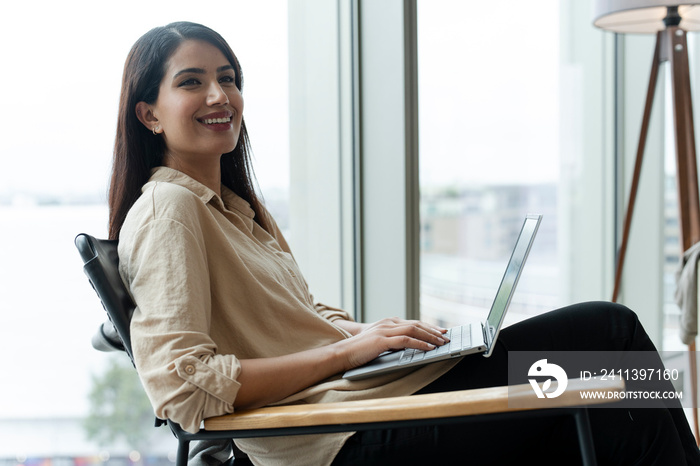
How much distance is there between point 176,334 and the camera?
101cm

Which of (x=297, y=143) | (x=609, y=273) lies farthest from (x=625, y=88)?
(x=297, y=143)

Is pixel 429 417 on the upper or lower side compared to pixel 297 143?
lower

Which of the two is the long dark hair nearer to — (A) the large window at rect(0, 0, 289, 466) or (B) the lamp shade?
(A) the large window at rect(0, 0, 289, 466)

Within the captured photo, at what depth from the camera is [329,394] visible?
118 cm

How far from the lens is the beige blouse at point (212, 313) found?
1.02 m

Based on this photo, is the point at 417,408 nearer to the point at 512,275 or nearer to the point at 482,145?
the point at 512,275

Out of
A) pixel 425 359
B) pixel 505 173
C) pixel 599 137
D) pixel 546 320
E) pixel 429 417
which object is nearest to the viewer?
pixel 429 417

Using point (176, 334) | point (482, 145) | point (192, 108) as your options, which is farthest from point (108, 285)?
point (482, 145)

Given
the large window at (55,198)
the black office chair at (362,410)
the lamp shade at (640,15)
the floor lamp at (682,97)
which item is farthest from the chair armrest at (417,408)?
the lamp shade at (640,15)

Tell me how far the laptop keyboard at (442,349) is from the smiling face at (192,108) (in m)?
0.52

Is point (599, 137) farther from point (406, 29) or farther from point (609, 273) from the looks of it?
point (406, 29)

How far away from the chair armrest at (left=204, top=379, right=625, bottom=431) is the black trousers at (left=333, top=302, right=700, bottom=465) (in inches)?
5.7

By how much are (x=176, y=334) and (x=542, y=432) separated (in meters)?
0.65

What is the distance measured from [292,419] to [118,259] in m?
0.41
